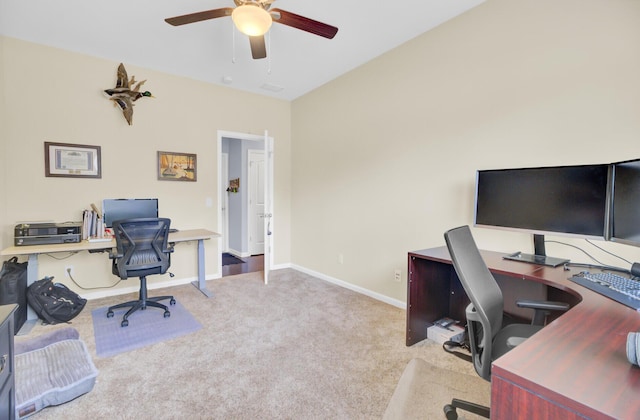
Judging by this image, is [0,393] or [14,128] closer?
[0,393]

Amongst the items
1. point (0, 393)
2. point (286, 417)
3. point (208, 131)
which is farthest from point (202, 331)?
point (208, 131)

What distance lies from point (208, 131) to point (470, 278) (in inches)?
153

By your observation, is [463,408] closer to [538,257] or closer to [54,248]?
[538,257]

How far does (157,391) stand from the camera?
1.87 m

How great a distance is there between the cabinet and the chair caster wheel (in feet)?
6.32

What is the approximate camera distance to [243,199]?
584 centimetres

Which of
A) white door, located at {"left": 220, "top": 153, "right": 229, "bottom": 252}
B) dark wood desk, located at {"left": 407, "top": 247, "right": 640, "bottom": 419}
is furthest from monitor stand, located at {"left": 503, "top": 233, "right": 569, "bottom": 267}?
white door, located at {"left": 220, "top": 153, "right": 229, "bottom": 252}

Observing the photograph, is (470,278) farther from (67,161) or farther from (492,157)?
(67,161)

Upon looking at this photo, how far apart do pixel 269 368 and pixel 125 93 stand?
11.1 feet

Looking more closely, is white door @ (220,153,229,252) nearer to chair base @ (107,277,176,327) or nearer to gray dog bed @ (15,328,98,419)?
chair base @ (107,277,176,327)

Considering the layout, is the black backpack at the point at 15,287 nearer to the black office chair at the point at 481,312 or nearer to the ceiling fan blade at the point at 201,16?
the ceiling fan blade at the point at 201,16

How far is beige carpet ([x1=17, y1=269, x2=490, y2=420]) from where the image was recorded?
67.6 inches

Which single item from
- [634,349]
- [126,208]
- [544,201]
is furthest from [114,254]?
[544,201]

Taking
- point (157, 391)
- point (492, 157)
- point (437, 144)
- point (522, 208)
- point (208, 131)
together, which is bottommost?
point (157, 391)
